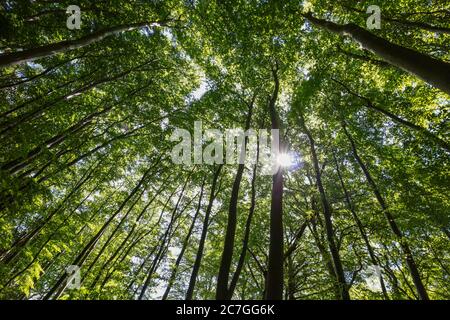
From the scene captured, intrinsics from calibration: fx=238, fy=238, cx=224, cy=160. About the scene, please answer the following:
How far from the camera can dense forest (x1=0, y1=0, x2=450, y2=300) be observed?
7090mm

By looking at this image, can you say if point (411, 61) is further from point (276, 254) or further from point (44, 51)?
point (44, 51)

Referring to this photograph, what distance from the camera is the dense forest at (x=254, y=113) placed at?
709 centimetres

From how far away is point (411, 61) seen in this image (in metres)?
4.02

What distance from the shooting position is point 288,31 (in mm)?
8383

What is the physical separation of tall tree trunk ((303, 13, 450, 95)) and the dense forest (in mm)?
29

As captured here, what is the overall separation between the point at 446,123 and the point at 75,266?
603 inches

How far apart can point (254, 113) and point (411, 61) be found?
9.66 meters

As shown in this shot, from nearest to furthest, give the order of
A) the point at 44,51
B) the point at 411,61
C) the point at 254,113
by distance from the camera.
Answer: the point at 411,61, the point at 44,51, the point at 254,113

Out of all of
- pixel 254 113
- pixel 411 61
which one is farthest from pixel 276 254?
pixel 254 113

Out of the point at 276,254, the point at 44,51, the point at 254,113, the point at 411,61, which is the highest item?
the point at 254,113
